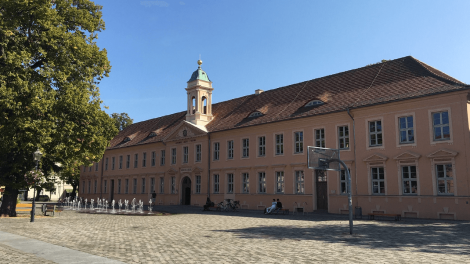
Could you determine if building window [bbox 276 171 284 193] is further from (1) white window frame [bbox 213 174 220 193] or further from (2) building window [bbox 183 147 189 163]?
(2) building window [bbox 183 147 189 163]

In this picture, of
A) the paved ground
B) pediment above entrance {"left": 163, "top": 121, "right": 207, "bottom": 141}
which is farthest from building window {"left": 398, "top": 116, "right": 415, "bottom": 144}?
pediment above entrance {"left": 163, "top": 121, "right": 207, "bottom": 141}

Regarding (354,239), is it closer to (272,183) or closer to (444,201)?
(444,201)

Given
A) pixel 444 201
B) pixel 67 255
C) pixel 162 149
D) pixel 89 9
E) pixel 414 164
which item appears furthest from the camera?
pixel 162 149

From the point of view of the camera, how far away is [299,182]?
1203 inches

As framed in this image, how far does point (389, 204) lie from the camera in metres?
24.7

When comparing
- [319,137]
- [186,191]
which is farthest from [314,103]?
[186,191]

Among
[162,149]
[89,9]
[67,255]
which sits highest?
[89,9]

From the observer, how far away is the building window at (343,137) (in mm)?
27969

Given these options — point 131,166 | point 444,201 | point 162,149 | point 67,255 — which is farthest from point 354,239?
point 131,166

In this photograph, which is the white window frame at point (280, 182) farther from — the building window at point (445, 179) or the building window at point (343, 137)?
the building window at point (445, 179)

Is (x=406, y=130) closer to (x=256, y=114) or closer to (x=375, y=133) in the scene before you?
(x=375, y=133)

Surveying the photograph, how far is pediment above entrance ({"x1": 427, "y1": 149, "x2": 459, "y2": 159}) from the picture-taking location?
73.2ft

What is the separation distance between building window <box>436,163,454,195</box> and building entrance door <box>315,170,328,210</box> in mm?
8187

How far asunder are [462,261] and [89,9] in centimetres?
2481
